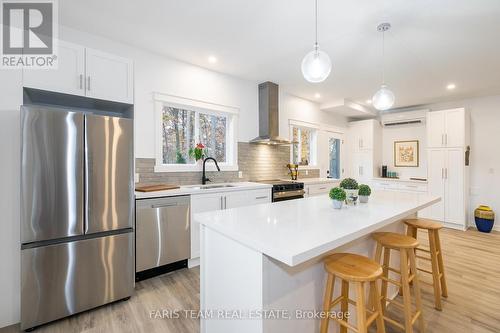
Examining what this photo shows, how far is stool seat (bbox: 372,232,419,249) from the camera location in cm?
168

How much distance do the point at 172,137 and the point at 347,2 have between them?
2627 mm

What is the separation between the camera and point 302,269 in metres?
1.34

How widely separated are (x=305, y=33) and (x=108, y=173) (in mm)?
2496

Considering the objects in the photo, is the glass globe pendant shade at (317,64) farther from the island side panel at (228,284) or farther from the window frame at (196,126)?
the window frame at (196,126)

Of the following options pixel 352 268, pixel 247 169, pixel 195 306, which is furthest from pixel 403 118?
pixel 195 306

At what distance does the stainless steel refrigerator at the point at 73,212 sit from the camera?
1.76m

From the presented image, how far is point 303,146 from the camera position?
5371 mm

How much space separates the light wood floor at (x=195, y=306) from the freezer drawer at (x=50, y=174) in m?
0.75

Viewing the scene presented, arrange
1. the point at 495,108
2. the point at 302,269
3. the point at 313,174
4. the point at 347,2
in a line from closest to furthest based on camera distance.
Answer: the point at 302,269
the point at 347,2
the point at 495,108
the point at 313,174

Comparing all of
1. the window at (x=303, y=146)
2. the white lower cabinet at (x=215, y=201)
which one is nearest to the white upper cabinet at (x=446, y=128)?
the window at (x=303, y=146)

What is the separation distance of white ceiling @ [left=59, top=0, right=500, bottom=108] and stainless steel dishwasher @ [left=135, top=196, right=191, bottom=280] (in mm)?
1890

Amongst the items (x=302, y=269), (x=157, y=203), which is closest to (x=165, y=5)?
(x=157, y=203)

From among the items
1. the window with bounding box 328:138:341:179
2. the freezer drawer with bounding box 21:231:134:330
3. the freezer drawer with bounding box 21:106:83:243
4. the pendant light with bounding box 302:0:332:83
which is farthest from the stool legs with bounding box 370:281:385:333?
the window with bounding box 328:138:341:179

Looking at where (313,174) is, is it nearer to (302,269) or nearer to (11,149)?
(302,269)
